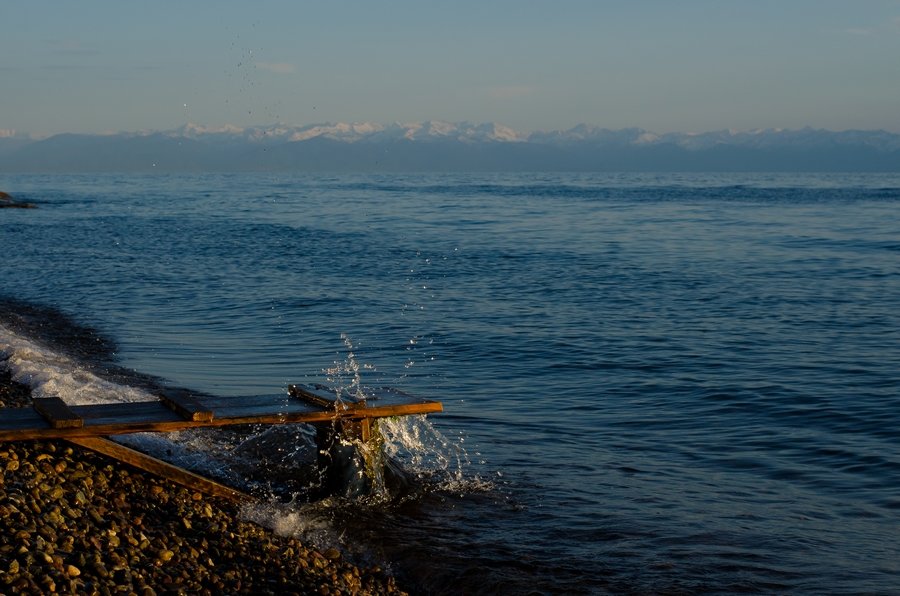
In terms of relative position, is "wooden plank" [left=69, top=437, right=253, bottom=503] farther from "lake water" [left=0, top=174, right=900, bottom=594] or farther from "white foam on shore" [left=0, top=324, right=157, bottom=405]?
"white foam on shore" [left=0, top=324, right=157, bottom=405]

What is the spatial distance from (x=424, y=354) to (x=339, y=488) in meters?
8.98

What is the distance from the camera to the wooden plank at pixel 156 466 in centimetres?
909

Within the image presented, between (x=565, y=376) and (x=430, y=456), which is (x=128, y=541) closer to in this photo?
(x=430, y=456)

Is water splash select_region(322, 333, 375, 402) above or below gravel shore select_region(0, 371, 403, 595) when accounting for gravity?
below

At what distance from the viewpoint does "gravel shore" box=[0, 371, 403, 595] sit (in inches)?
262

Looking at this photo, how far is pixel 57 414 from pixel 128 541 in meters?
2.07

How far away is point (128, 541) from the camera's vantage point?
297 inches

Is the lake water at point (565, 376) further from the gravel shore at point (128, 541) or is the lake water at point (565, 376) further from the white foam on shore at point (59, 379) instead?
the gravel shore at point (128, 541)

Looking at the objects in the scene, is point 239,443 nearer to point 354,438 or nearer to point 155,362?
point 354,438

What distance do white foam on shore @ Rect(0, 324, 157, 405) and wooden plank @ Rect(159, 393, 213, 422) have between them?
12.0 ft

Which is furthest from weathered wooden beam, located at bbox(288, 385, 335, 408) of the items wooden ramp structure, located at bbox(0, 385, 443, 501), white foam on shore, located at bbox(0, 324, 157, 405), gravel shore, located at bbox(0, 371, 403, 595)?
white foam on shore, located at bbox(0, 324, 157, 405)

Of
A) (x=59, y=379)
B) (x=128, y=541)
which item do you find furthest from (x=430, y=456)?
(x=59, y=379)

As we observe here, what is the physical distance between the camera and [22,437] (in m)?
8.77

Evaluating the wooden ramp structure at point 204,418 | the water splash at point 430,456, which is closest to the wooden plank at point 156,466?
the wooden ramp structure at point 204,418
